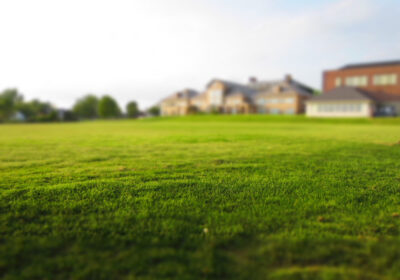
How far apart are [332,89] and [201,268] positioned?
46.5 metres

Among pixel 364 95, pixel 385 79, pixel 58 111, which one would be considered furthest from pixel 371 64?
pixel 58 111

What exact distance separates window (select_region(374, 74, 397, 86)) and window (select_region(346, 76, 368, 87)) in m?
1.51

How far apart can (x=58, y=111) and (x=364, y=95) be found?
82.1 m

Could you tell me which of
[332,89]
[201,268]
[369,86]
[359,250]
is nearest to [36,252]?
[201,268]

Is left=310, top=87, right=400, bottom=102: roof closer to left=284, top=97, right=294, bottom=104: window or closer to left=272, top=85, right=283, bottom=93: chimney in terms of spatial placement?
left=284, top=97, right=294, bottom=104: window

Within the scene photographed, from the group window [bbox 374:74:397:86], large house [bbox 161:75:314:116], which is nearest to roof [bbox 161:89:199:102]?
large house [bbox 161:75:314:116]

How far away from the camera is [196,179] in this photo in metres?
4.36

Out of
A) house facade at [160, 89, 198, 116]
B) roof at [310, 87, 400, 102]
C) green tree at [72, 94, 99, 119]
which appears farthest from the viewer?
green tree at [72, 94, 99, 119]

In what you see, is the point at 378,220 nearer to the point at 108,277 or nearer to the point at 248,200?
the point at 248,200

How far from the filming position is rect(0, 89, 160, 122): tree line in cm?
6149

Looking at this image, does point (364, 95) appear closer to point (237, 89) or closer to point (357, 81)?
point (357, 81)


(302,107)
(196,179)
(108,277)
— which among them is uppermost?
(302,107)

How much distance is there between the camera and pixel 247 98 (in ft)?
188

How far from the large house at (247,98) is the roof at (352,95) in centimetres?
1012
